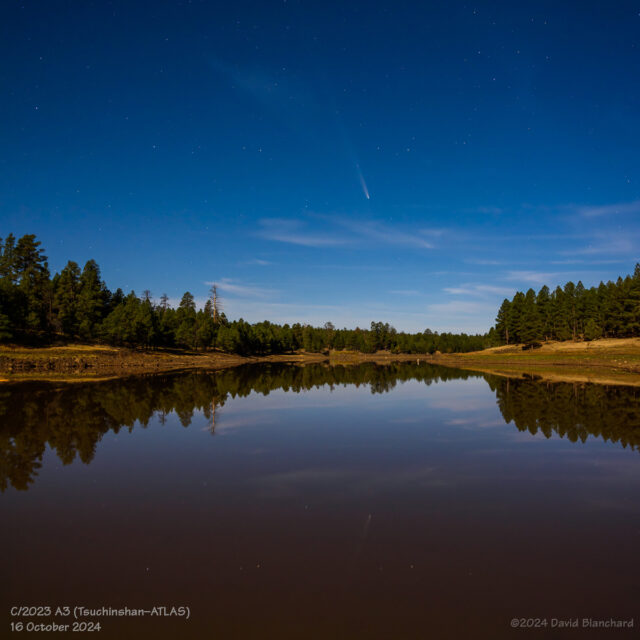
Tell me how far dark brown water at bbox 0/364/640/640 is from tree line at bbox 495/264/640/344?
94.6 meters

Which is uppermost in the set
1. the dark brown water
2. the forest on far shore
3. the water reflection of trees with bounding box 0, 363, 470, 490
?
the forest on far shore

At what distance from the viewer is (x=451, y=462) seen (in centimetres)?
1354

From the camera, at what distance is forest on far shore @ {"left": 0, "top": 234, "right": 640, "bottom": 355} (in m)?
76.5

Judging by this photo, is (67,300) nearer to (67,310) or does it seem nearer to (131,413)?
(67,310)

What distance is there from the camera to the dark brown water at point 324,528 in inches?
231

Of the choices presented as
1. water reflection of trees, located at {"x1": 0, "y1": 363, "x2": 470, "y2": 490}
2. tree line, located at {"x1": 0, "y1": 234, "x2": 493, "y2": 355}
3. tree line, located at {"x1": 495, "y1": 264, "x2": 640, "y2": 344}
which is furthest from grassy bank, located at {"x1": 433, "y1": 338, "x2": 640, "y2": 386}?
tree line, located at {"x1": 0, "y1": 234, "x2": 493, "y2": 355}

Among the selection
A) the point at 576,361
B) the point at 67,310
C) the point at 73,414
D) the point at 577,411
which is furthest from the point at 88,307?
the point at 576,361

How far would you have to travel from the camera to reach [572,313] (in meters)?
110

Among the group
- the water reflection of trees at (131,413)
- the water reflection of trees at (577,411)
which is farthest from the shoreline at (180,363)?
the water reflection of trees at (131,413)

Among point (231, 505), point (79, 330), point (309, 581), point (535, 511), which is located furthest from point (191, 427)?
point (79, 330)

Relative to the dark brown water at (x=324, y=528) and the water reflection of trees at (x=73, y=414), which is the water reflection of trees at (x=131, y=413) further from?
the dark brown water at (x=324, y=528)

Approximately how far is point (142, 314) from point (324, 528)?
3568 inches

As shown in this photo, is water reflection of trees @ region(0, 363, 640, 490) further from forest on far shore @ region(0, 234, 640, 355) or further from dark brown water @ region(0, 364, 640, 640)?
forest on far shore @ region(0, 234, 640, 355)

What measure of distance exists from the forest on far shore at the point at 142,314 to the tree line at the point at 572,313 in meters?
0.19
